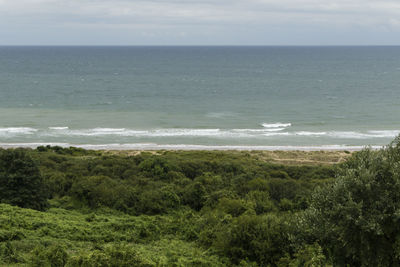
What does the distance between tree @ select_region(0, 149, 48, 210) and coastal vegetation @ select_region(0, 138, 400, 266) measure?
0.18ft

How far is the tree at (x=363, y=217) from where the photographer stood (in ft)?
45.4

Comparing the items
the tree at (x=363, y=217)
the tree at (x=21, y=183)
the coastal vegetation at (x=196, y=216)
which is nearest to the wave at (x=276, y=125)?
the coastal vegetation at (x=196, y=216)

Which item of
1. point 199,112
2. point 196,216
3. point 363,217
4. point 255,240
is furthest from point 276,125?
point 363,217

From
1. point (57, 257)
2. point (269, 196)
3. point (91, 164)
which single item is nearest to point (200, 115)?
point (91, 164)

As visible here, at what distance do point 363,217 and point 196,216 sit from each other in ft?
34.2

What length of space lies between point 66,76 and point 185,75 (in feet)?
124

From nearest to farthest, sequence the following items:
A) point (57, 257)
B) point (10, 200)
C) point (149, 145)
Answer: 1. point (57, 257)
2. point (10, 200)
3. point (149, 145)

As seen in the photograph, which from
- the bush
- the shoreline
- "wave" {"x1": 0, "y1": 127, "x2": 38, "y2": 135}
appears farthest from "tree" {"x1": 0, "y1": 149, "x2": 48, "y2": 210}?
"wave" {"x1": 0, "y1": 127, "x2": 38, "y2": 135}

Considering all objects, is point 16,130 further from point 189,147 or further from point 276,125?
point 276,125

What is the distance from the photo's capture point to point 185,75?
13912 centimetres

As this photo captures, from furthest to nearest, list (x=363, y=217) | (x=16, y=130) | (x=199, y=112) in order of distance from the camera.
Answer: (x=199, y=112), (x=16, y=130), (x=363, y=217)

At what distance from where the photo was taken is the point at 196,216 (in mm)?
22469

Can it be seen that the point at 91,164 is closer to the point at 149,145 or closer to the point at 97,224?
the point at 97,224

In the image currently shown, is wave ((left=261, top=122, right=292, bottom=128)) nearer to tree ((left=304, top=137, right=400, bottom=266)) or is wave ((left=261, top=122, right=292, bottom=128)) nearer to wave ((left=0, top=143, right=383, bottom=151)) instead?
wave ((left=0, top=143, right=383, bottom=151))
